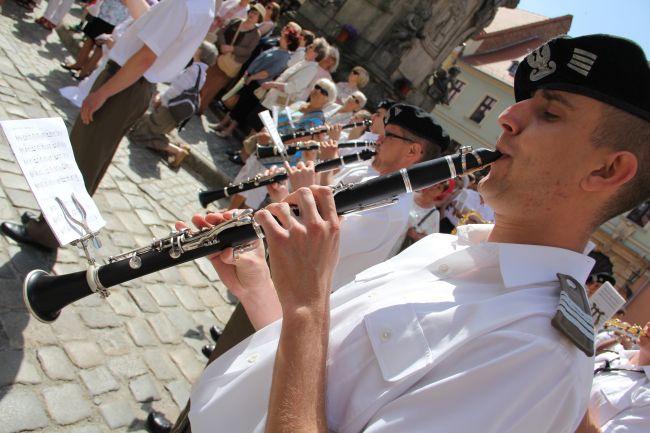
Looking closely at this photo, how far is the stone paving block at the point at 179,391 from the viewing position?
3.05 metres

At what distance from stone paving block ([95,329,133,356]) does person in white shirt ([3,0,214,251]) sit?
876mm

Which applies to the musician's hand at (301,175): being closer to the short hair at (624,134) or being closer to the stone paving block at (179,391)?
the stone paving block at (179,391)

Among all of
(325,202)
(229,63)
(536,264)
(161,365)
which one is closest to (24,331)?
(161,365)

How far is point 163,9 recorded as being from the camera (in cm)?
324

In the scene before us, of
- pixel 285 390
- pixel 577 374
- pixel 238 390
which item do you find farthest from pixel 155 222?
pixel 577 374

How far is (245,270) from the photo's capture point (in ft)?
6.07

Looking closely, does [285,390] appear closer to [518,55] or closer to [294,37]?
[294,37]

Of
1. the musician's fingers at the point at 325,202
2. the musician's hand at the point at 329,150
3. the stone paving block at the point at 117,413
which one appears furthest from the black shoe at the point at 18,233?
the musician's fingers at the point at 325,202

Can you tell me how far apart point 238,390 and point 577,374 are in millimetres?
992

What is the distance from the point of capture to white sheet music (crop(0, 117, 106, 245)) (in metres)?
1.87

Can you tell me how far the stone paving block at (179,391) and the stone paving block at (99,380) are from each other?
15.7 inches

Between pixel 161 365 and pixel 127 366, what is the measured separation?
28 cm

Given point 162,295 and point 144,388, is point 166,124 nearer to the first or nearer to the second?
point 162,295

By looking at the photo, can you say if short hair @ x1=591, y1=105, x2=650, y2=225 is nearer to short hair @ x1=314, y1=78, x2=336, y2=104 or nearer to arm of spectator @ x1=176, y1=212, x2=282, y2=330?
arm of spectator @ x1=176, y1=212, x2=282, y2=330
